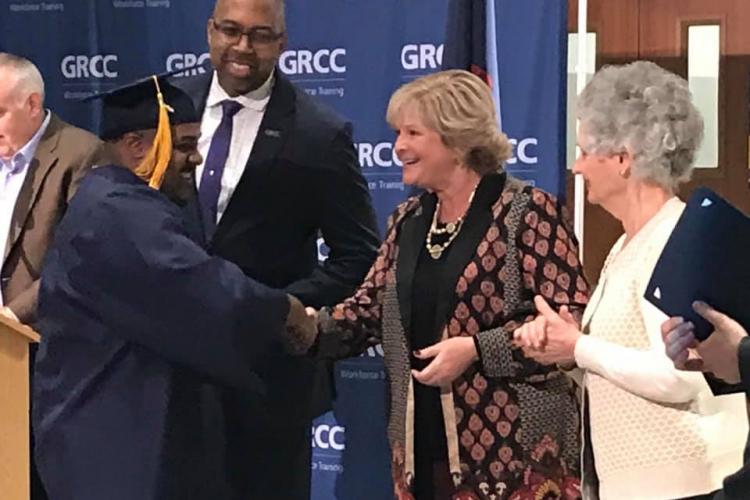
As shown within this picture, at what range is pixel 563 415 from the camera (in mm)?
2916

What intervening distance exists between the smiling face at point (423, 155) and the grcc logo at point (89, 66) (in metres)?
1.99

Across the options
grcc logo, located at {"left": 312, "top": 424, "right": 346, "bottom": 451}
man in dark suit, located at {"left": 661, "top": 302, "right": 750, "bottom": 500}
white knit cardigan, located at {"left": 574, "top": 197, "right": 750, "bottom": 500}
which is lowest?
grcc logo, located at {"left": 312, "top": 424, "right": 346, "bottom": 451}

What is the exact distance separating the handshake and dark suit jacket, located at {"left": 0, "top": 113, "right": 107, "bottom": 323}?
107 cm

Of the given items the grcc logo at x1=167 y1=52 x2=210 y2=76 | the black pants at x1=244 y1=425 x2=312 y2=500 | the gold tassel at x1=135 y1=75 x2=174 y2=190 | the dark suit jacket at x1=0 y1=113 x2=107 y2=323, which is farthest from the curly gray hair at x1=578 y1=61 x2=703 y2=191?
the grcc logo at x1=167 y1=52 x2=210 y2=76

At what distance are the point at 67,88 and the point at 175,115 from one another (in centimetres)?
201

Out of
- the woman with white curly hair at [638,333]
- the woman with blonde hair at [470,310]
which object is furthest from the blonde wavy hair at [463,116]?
Answer: the woman with white curly hair at [638,333]

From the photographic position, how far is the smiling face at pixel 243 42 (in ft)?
11.1

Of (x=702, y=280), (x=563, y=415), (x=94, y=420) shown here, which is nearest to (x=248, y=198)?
(x=94, y=420)

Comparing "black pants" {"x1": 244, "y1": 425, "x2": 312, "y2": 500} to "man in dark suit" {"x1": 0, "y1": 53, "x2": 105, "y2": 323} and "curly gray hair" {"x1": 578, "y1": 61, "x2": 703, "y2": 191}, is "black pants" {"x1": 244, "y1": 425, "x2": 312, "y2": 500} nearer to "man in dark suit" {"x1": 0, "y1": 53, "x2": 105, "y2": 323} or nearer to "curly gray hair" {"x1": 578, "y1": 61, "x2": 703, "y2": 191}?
"man in dark suit" {"x1": 0, "y1": 53, "x2": 105, "y2": 323}

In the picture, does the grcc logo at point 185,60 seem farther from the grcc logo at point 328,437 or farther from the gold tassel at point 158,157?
the gold tassel at point 158,157

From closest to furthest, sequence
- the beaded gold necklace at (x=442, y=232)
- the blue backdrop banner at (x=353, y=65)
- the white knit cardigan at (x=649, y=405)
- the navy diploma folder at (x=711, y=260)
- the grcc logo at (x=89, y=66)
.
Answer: the navy diploma folder at (x=711, y=260) < the white knit cardigan at (x=649, y=405) < the beaded gold necklace at (x=442, y=232) < the blue backdrop banner at (x=353, y=65) < the grcc logo at (x=89, y=66)

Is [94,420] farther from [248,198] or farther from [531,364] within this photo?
[531,364]

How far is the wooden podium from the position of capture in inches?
101

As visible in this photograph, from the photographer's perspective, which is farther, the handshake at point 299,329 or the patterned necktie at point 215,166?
the patterned necktie at point 215,166
